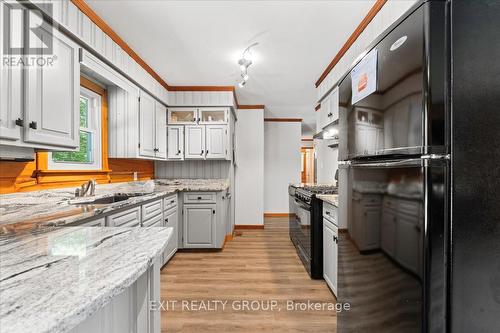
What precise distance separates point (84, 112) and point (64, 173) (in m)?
0.81

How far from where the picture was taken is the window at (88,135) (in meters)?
2.44

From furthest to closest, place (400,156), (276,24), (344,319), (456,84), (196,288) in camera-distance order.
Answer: (196,288) < (276,24) < (344,319) < (400,156) < (456,84)

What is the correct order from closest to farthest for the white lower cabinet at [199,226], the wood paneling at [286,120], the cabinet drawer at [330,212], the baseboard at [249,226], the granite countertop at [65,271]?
the granite countertop at [65,271], the cabinet drawer at [330,212], the white lower cabinet at [199,226], the baseboard at [249,226], the wood paneling at [286,120]

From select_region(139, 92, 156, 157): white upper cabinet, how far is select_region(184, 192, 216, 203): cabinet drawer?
0.77m

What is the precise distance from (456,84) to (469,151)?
215mm

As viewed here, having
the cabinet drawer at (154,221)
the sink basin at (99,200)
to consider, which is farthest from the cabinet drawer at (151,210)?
the sink basin at (99,200)

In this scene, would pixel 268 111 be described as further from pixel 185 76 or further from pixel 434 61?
pixel 434 61

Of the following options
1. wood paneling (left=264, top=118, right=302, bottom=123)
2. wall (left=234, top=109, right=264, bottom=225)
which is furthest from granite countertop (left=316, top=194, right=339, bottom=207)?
wood paneling (left=264, top=118, right=302, bottom=123)

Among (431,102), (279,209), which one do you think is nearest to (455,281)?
(431,102)

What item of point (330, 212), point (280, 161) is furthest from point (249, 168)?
point (330, 212)

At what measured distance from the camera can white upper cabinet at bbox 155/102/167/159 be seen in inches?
136

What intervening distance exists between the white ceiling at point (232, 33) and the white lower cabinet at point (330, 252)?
5.93 ft

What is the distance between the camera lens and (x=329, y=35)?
92.8 inches

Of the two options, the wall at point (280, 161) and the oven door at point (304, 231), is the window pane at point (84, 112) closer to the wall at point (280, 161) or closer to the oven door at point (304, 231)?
the oven door at point (304, 231)
